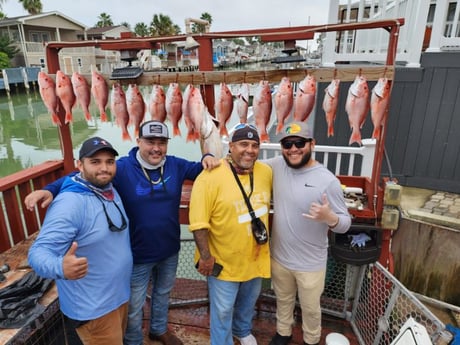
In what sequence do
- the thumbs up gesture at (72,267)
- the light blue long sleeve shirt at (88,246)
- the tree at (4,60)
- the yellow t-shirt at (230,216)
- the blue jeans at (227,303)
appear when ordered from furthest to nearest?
the tree at (4,60) < the blue jeans at (227,303) < the yellow t-shirt at (230,216) < the light blue long sleeve shirt at (88,246) < the thumbs up gesture at (72,267)

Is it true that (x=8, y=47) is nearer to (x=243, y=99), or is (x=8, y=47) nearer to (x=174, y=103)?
(x=174, y=103)

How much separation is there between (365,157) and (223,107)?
→ 1.92 metres

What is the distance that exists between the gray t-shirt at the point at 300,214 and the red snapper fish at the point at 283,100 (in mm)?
562

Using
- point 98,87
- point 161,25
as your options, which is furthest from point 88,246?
point 161,25

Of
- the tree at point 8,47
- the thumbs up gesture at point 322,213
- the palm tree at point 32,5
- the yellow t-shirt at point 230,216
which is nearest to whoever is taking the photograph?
the thumbs up gesture at point 322,213

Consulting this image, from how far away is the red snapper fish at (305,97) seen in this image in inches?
95.2

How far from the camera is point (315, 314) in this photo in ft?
7.33

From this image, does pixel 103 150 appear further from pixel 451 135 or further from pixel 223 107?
pixel 451 135

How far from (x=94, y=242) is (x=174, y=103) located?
55.3 inches

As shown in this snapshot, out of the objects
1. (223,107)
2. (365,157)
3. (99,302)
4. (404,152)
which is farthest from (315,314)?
(404,152)

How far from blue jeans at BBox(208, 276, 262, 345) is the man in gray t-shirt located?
0.22 m

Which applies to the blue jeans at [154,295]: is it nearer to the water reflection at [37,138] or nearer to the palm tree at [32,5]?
the water reflection at [37,138]

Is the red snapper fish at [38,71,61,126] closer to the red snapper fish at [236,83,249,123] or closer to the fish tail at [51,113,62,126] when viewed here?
the fish tail at [51,113,62,126]

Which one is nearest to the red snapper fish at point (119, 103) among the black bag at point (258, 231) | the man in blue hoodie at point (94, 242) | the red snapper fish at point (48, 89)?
the red snapper fish at point (48, 89)
